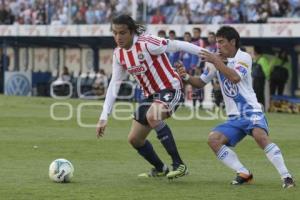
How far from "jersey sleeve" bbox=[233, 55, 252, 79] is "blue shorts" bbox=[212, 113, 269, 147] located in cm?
53

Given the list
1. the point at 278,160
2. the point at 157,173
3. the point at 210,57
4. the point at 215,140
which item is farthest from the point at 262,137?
the point at 157,173

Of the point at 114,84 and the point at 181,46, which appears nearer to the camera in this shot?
the point at 181,46

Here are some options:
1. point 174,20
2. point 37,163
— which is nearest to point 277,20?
point 174,20

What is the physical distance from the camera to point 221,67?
1061 centimetres

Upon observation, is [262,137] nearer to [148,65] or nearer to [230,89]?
[230,89]

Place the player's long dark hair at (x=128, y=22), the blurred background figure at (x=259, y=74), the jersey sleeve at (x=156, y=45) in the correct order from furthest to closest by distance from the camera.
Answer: the blurred background figure at (x=259, y=74) → the jersey sleeve at (x=156, y=45) → the player's long dark hair at (x=128, y=22)

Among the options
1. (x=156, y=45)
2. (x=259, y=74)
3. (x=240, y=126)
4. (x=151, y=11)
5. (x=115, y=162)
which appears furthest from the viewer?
(x=151, y=11)

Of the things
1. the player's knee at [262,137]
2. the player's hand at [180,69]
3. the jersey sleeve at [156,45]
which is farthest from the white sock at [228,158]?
the jersey sleeve at [156,45]

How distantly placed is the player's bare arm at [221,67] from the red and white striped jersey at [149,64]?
850 millimetres

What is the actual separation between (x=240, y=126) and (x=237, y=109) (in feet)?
0.70

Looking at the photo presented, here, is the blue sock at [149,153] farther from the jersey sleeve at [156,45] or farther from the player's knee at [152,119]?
the jersey sleeve at [156,45]

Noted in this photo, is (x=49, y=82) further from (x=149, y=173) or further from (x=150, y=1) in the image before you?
(x=149, y=173)

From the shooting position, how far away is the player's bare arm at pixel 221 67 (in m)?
10.6

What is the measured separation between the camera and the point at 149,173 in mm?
12141
